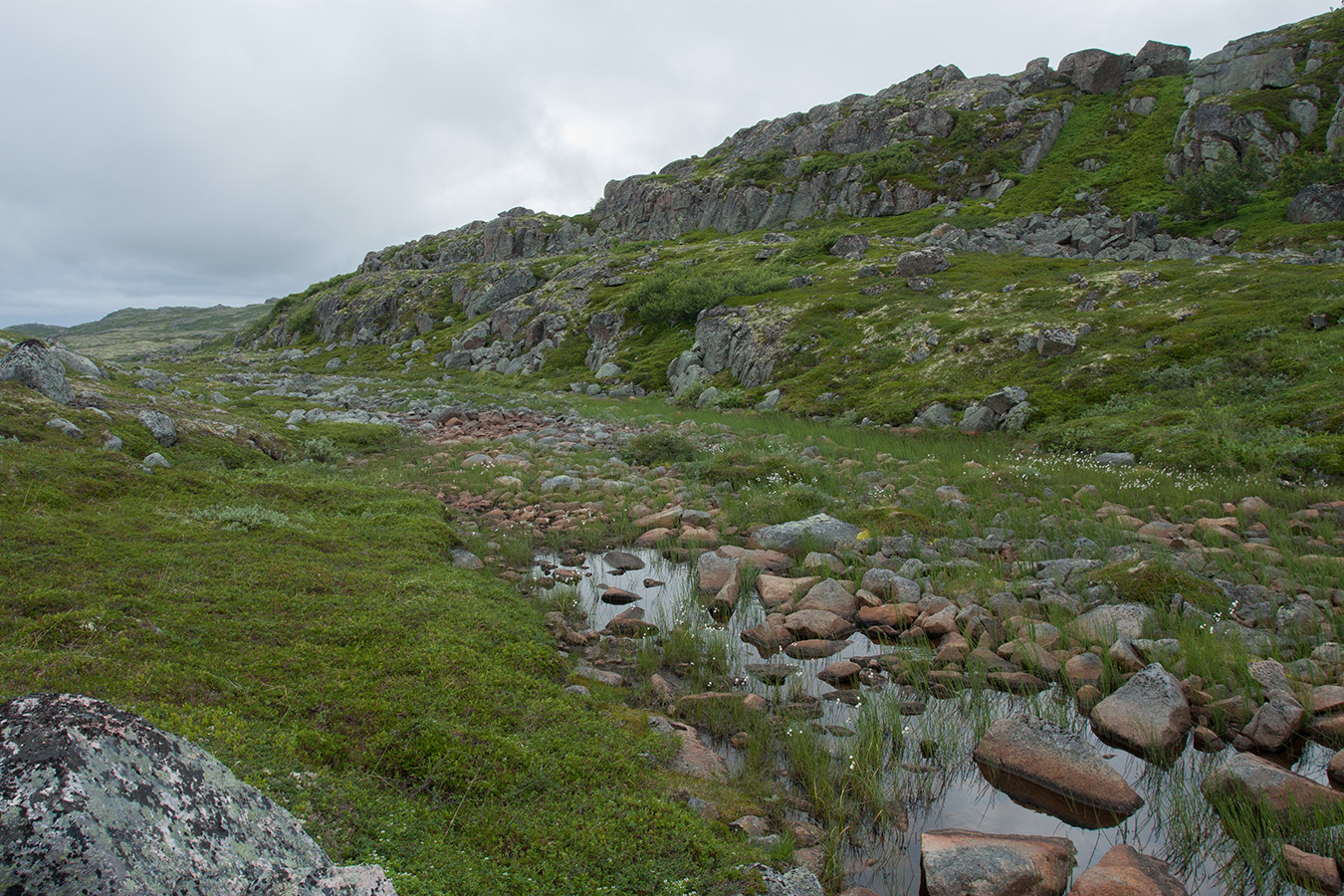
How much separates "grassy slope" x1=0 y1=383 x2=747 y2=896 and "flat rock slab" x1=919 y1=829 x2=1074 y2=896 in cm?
180

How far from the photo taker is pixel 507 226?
135 metres

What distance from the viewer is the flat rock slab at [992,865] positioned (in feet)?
16.9

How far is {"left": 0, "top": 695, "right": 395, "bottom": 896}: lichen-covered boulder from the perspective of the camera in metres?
2.30

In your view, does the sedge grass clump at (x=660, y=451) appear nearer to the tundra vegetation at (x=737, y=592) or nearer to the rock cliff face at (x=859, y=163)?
the tundra vegetation at (x=737, y=592)

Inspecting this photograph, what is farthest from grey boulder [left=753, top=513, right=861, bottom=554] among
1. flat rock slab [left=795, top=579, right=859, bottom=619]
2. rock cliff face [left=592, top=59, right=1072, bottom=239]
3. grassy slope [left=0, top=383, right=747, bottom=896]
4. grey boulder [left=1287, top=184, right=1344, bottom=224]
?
rock cliff face [left=592, top=59, right=1072, bottom=239]

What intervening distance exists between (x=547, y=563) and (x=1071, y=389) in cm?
2339

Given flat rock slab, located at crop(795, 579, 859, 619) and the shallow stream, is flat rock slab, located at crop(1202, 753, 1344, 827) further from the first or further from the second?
flat rock slab, located at crop(795, 579, 859, 619)

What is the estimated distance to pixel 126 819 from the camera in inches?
99.7

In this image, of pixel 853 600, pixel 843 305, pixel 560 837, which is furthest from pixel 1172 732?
pixel 843 305

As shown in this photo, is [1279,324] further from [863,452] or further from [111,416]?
[111,416]

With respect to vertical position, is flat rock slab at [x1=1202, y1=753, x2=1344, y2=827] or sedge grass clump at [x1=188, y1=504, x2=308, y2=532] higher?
sedge grass clump at [x1=188, y1=504, x2=308, y2=532]

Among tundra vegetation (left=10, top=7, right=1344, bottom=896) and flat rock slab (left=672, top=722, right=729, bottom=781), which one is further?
flat rock slab (left=672, top=722, right=729, bottom=781)

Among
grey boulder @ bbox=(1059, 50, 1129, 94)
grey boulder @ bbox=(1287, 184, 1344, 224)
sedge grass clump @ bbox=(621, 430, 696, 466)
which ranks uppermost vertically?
grey boulder @ bbox=(1059, 50, 1129, 94)

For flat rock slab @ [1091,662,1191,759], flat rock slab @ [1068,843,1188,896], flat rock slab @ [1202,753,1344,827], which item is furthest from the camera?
flat rock slab @ [1091,662,1191,759]
